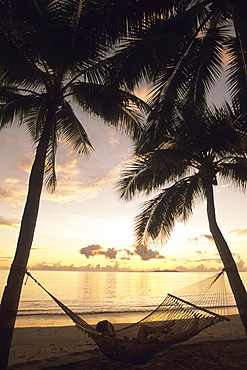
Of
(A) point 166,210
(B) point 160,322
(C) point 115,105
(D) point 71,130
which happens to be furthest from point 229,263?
(D) point 71,130

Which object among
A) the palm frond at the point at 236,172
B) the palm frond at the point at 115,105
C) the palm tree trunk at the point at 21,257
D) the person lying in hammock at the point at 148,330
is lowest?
the person lying in hammock at the point at 148,330

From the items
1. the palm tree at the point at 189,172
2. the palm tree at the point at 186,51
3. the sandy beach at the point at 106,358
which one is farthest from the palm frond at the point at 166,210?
the sandy beach at the point at 106,358

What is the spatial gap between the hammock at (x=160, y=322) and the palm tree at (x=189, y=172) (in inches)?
31.3

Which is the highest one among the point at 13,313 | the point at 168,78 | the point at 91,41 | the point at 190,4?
the point at 190,4

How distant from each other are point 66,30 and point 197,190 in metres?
4.71

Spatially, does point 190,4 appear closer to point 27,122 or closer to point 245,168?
point 245,168

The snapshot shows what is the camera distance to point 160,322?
407cm

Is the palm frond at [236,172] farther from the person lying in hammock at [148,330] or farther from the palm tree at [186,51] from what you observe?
the person lying in hammock at [148,330]

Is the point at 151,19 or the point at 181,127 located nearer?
the point at 151,19

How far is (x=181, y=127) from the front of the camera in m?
5.82

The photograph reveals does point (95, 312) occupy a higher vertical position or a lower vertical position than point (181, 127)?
lower

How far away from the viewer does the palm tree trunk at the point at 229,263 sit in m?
4.80

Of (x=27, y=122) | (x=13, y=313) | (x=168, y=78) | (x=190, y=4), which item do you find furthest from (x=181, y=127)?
(x=13, y=313)

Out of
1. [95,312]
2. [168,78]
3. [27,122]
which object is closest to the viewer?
[168,78]
